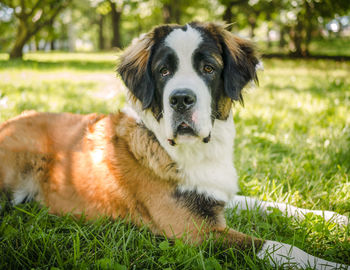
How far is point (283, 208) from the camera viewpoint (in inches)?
114

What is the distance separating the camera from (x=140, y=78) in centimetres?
271

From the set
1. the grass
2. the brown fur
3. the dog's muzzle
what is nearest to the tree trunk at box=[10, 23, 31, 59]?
A: the grass

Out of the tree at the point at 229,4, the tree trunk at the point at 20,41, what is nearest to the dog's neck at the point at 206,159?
the tree trunk at the point at 20,41

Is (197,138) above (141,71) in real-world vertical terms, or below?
below

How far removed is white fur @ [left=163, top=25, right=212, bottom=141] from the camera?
234 cm

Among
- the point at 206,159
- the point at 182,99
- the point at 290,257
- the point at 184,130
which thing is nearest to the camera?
the point at 290,257

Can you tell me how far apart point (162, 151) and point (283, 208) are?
1332mm

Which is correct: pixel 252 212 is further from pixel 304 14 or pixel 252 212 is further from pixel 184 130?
pixel 304 14

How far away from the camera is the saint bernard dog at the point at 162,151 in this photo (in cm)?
234

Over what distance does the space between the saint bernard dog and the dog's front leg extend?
0.01m

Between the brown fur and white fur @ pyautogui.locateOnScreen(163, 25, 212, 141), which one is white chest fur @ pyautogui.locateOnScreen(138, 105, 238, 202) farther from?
white fur @ pyautogui.locateOnScreen(163, 25, 212, 141)

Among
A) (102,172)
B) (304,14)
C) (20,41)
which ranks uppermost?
(304,14)

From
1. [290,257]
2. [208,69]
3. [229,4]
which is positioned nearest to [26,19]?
[229,4]

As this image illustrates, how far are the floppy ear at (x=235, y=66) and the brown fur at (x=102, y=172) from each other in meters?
0.83
